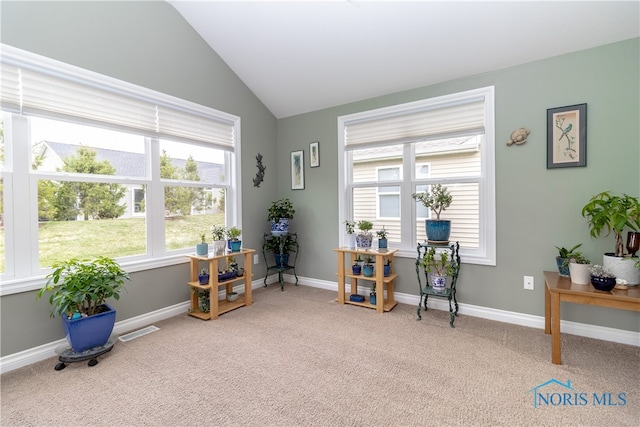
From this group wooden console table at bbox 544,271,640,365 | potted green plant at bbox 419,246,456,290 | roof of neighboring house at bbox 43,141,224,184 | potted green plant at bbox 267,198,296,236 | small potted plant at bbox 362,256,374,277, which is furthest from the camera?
potted green plant at bbox 267,198,296,236

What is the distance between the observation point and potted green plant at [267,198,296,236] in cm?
384

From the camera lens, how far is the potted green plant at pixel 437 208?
2890mm

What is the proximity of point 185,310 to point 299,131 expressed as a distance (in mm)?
2645

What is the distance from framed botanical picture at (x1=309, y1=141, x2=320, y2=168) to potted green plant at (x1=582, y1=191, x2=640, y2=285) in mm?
2762

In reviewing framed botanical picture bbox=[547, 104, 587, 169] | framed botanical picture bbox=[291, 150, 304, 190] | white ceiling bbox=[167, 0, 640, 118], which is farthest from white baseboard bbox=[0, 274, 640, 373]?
white ceiling bbox=[167, 0, 640, 118]

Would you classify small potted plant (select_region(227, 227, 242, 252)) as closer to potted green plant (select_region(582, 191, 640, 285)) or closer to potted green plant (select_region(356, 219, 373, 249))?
potted green plant (select_region(356, 219, 373, 249))

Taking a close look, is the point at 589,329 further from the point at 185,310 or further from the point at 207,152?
the point at 207,152

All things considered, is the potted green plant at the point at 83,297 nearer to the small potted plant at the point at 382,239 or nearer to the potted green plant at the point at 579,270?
the small potted plant at the point at 382,239

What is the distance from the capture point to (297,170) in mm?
4137

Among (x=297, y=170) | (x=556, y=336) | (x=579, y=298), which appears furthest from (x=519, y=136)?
(x=297, y=170)

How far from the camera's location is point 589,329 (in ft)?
8.07

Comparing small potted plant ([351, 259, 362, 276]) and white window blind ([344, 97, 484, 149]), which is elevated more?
white window blind ([344, 97, 484, 149])

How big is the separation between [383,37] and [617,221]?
7.79ft

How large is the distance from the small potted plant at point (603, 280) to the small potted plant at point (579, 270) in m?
0.06
